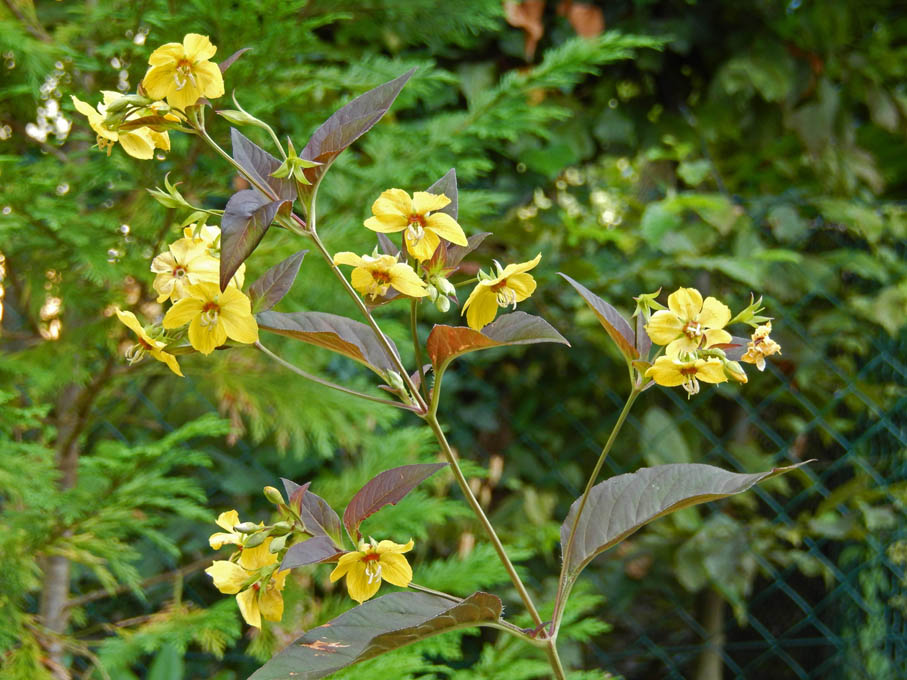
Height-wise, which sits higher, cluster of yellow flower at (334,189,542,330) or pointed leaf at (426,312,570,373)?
cluster of yellow flower at (334,189,542,330)

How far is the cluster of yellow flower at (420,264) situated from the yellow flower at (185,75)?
109 mm

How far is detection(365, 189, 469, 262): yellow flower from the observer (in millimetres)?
433

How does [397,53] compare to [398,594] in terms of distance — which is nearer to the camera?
[398,594]

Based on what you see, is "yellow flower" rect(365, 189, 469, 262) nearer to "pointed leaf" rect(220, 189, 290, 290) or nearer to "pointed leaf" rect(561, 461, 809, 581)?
"pointed leaf" rect(220, 189, 290, 290)

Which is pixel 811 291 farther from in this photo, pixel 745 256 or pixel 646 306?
pixel 646 306

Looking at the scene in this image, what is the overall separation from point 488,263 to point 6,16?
0.87 m

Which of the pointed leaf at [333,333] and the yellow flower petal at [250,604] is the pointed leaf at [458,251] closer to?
the pointed leaf at [333,333]

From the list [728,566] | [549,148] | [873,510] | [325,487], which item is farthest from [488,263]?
[873,510]

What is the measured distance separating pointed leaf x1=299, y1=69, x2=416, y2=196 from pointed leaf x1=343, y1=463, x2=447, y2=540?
6.6 inches

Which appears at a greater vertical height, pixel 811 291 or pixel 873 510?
pixel 811 291

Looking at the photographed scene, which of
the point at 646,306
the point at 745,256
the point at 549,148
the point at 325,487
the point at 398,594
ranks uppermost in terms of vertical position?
the point at 646,306

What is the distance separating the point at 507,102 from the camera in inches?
48.2

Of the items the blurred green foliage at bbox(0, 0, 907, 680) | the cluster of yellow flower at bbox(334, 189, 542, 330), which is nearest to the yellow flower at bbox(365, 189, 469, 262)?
the cluster of yellow flower at bbox(334, 189, 542, 330)

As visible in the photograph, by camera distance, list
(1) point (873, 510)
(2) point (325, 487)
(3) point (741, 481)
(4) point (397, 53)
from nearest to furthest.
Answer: (3) point (741, 481) < (2) point (325, 487) < (1) point (873, 510) < (4) point (397, 53)
